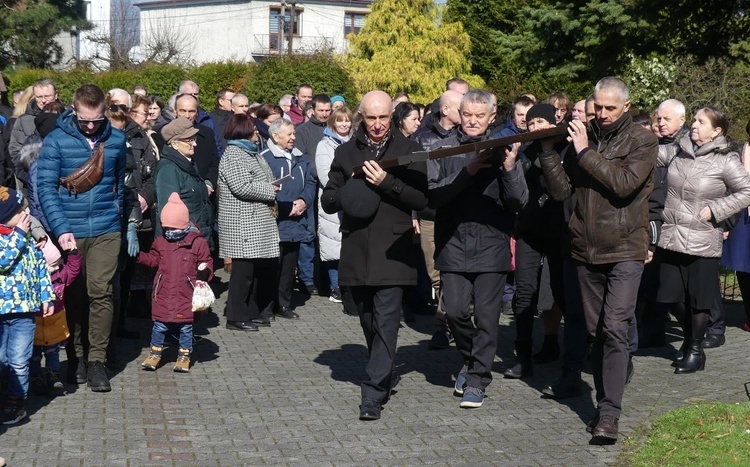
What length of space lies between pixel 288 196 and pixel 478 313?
14.6 ft

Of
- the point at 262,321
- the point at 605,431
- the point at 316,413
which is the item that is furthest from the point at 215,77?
the point at 605,431

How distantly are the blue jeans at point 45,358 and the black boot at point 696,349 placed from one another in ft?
17.1

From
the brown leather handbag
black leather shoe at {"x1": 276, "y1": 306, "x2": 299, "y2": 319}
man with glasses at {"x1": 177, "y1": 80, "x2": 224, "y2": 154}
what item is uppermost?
man with glasses at {"x1": 177, "y1": 80, "x2": 224, "y2": 154}

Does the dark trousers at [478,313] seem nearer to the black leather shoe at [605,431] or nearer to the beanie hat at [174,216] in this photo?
the black leather shoe at [605,431]

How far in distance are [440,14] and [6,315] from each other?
37630 millimetres

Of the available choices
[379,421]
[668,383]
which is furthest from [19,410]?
[668,383]

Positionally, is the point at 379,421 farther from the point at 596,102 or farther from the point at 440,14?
the point at 440,14

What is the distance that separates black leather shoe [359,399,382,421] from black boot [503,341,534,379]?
5.60 feet

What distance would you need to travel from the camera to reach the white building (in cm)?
8188

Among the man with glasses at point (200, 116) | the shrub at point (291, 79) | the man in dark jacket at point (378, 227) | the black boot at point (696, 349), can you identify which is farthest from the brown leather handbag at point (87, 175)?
the shrub at point (291, 79)

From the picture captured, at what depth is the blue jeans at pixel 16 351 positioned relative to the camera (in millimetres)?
7332

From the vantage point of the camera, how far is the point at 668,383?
882 cm

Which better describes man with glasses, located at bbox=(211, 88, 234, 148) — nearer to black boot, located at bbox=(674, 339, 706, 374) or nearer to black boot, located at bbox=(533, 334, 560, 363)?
black boot, located at bbox=(533, 334, 560, 363)

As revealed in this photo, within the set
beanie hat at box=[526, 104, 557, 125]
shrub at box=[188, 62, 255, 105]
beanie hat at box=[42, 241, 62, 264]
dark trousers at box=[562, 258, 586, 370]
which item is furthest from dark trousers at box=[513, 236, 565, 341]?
shrub at box=[188, 62, 255, 105]
